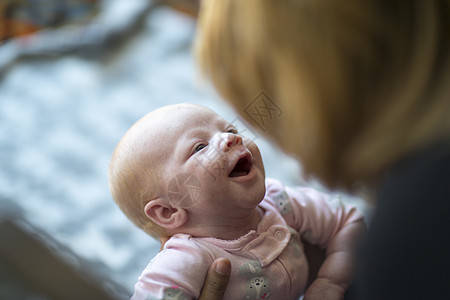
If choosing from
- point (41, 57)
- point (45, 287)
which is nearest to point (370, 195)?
point (45, 287)

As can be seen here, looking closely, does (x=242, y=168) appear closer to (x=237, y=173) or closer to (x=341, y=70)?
(x=237, y=173)

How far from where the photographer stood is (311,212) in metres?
0.68

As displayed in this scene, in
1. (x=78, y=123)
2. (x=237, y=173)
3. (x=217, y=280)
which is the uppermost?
(x=78, y=123)

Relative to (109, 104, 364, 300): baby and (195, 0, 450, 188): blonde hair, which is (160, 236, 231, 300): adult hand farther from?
(195, 0, 450, 188): blonde hair

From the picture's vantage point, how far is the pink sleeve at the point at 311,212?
67 centimetres

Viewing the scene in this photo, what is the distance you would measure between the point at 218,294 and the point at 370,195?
0.21m

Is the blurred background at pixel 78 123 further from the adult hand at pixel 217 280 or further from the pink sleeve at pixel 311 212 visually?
the adult hand at pixel 217 280

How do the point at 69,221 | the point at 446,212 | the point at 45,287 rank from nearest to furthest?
1. the point at 446,212
2. the point at 45,287
3. the point at 69,221

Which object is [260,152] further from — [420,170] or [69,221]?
[69,221]

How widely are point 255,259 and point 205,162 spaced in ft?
0.40

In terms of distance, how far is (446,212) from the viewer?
0.54m

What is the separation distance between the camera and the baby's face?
57 centimetres

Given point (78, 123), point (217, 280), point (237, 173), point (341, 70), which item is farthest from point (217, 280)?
point (78, 123)

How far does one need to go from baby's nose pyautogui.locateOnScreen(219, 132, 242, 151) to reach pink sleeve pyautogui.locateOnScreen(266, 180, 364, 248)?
12 centimetres
